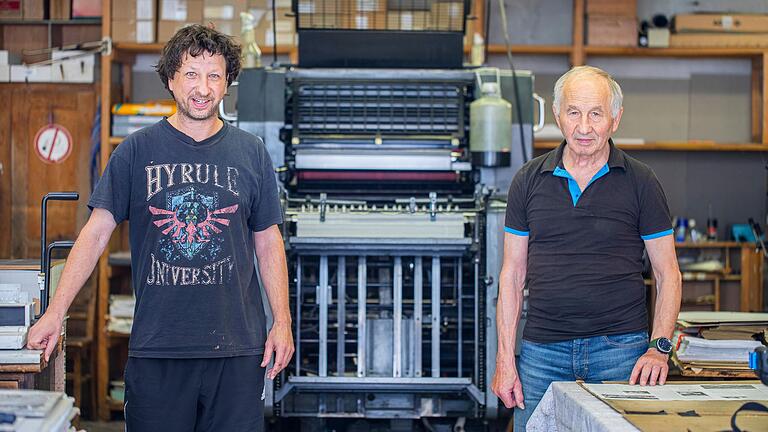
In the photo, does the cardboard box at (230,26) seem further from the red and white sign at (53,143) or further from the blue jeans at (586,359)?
the blue jeans at (586,359)

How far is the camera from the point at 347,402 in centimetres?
358

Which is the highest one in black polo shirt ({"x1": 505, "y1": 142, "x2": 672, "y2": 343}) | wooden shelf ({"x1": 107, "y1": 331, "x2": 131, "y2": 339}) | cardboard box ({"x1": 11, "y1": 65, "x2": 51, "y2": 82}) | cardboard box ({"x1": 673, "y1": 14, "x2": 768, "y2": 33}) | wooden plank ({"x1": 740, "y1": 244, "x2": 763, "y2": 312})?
cardboard box ({"x1": 673, "y1": 14, "x2": 768, "y2": 33})

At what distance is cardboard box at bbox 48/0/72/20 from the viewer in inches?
212

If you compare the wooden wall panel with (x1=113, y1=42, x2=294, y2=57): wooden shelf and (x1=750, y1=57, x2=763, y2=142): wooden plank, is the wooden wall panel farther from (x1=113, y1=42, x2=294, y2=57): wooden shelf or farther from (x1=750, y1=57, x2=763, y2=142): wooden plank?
(x1=750, y1=57, x2=763, y2=142): wooden plank

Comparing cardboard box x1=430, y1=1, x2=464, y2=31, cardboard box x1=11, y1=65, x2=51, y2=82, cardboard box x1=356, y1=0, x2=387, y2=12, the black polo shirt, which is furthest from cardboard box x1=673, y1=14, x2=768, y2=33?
cardboard box x1=11, y1=65, x2=51, y2=82

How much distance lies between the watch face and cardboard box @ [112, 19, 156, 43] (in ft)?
11.6

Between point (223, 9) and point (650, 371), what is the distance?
11.5 ft

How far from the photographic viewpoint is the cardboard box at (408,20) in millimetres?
4090

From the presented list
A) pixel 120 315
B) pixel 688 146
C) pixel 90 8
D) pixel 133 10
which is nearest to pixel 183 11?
pixel 133 10

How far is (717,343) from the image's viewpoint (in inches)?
103

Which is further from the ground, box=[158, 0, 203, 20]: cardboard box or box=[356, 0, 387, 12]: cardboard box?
box=[158, 0, 203, 20]: cardboard box

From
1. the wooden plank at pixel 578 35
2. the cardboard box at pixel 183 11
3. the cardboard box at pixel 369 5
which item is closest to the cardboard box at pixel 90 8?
the cardboard box at pixel 183 11

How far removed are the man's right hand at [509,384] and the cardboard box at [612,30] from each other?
314 cm

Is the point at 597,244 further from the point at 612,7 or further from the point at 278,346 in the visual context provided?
the point at 612,7
